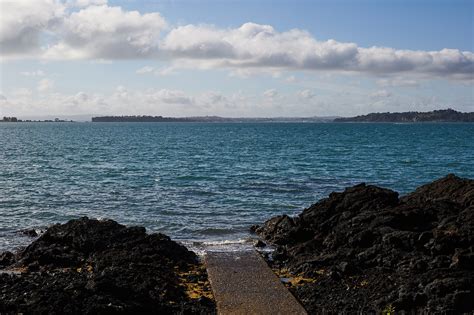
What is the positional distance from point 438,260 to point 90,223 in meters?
10.9

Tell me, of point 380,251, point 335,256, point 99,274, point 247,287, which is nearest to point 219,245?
point 335,256

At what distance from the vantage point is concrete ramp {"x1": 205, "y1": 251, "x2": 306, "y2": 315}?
13.3 metres

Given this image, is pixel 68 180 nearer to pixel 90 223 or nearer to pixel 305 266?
pixel 90 223

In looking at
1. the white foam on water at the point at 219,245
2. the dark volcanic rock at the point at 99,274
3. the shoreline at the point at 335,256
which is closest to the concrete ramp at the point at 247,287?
the shoreline at the point at 335,256

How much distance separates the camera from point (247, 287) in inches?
587

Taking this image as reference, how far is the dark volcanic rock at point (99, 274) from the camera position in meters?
12.4

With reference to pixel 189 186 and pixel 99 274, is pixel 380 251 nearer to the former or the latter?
pixel 99 274

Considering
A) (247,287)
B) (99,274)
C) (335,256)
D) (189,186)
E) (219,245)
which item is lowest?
(219,245)

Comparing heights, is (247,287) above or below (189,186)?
above

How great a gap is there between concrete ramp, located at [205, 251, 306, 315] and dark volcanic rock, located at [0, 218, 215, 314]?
0.50 metres

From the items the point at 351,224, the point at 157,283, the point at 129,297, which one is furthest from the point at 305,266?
the point at 129,297

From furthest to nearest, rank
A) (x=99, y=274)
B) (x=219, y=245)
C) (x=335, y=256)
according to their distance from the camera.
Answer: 1. (x=219, y=245)
2. (x=335, y=256)
3. (x=99, y=274)

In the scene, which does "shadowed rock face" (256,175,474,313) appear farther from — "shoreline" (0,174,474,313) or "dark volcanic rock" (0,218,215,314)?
"dark volcanic rock" (0,218,215,314)

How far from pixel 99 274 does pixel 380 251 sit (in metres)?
7.59
